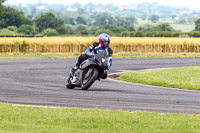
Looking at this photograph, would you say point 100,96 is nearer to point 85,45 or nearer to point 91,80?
point 91,80

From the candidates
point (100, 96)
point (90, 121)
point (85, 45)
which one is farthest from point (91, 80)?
point (85, 45)

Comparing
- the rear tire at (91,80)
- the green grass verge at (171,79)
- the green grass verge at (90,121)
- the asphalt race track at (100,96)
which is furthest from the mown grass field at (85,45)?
the green grass verge at (90,121)

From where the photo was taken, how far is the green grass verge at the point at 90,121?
9.92 m

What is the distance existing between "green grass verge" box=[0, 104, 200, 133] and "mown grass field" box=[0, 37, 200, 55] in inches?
1294

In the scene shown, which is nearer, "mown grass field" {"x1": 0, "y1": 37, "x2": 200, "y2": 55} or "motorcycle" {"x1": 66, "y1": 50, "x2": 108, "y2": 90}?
"motorcycle" {"x1": 66, "y1": 50, "x2": 108, "y2": 90}

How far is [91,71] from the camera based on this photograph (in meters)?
17.1

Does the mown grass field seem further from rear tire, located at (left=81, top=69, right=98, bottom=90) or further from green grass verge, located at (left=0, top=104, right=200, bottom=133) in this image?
green grass verge, located at (left=0, top=104, right=200, bottom=133)

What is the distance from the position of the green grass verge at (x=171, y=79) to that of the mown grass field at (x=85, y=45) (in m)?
22.1

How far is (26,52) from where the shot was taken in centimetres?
4509

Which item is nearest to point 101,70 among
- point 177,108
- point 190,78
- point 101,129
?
point 177,108

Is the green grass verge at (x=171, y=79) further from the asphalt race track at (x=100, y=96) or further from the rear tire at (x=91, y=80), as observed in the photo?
the rear tire at (x=91, y=80)

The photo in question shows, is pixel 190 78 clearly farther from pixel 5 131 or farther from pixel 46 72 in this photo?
pixel 5 131

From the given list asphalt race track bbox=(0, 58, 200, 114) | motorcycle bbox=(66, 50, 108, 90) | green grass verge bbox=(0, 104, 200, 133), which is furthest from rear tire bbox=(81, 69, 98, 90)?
green grass verge bbox=(0, 104, 200, 133)

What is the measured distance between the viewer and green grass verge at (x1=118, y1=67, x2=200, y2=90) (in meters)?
19.6
